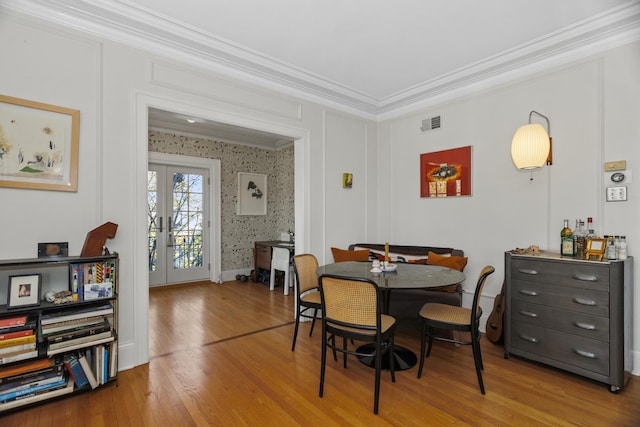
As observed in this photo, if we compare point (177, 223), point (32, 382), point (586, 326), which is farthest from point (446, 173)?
point (177, 223)

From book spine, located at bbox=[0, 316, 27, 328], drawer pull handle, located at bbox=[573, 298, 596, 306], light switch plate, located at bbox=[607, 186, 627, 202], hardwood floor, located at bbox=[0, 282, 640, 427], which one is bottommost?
hardwood floor, located at bbox=[0, 282, 640, 427]

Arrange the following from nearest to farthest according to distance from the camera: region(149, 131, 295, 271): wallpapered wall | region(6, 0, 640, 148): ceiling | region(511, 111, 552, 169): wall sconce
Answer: region(6, 0, 640, 148): ceiling < region(511, 111, 552, 169): wall sconce < region(149, 131, 295, 271): wallpapered wall

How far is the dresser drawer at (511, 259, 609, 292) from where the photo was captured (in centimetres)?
240

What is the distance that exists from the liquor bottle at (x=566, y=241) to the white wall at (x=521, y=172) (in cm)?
23

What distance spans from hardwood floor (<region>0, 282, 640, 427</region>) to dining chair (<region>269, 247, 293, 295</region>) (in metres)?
1.91

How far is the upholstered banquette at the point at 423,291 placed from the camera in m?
3.28

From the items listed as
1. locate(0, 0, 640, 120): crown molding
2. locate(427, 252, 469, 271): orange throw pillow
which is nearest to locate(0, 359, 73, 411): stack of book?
locate(0, 0, 640, 120): crown molding

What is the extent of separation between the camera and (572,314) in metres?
2.52

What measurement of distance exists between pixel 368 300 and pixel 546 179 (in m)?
2.32

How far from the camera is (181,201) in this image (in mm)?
5793

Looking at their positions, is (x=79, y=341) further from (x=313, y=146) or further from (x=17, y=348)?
(x=313, y=146)

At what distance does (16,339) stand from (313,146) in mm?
3184

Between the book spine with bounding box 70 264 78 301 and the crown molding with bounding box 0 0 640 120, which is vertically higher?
the crown molding with bounding box 0 0 640 120

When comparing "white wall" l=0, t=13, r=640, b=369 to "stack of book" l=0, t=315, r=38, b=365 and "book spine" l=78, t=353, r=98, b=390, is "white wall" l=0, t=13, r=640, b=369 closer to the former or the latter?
"book spine" l=78, t=353, r=98, b=390
